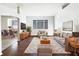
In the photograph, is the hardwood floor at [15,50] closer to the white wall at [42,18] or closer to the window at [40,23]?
the white wall at [42,18]

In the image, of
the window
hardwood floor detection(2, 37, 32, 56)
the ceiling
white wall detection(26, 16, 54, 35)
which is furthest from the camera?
the window

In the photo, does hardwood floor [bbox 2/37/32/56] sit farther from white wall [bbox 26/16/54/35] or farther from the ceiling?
white wall [bbox 26/16/54/35]

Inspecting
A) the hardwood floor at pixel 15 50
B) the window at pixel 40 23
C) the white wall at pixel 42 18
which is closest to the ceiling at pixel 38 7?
the hardwood floor at pixel 15 50

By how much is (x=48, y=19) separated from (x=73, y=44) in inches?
353

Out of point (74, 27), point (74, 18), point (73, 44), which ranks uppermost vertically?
point (74, 18)

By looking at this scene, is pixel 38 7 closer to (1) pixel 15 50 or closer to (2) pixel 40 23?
(1) pixel 15 50

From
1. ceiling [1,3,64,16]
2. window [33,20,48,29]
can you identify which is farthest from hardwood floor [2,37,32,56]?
window [33,20,48,29]

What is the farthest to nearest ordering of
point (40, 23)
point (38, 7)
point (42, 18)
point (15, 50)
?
point (40, 23) < point (42, 18) < point (38, 7) < point (15, 50)

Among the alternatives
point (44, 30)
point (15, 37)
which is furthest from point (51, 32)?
point (15, 37)

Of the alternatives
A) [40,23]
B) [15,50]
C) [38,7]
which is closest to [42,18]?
[40,23]

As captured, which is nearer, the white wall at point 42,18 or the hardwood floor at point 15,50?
the hardwood floor at point 15,50

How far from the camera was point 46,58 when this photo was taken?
218 cm

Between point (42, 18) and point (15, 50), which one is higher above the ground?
point (42, 18)

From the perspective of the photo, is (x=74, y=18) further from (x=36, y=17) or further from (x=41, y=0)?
(x=36, y=17)
